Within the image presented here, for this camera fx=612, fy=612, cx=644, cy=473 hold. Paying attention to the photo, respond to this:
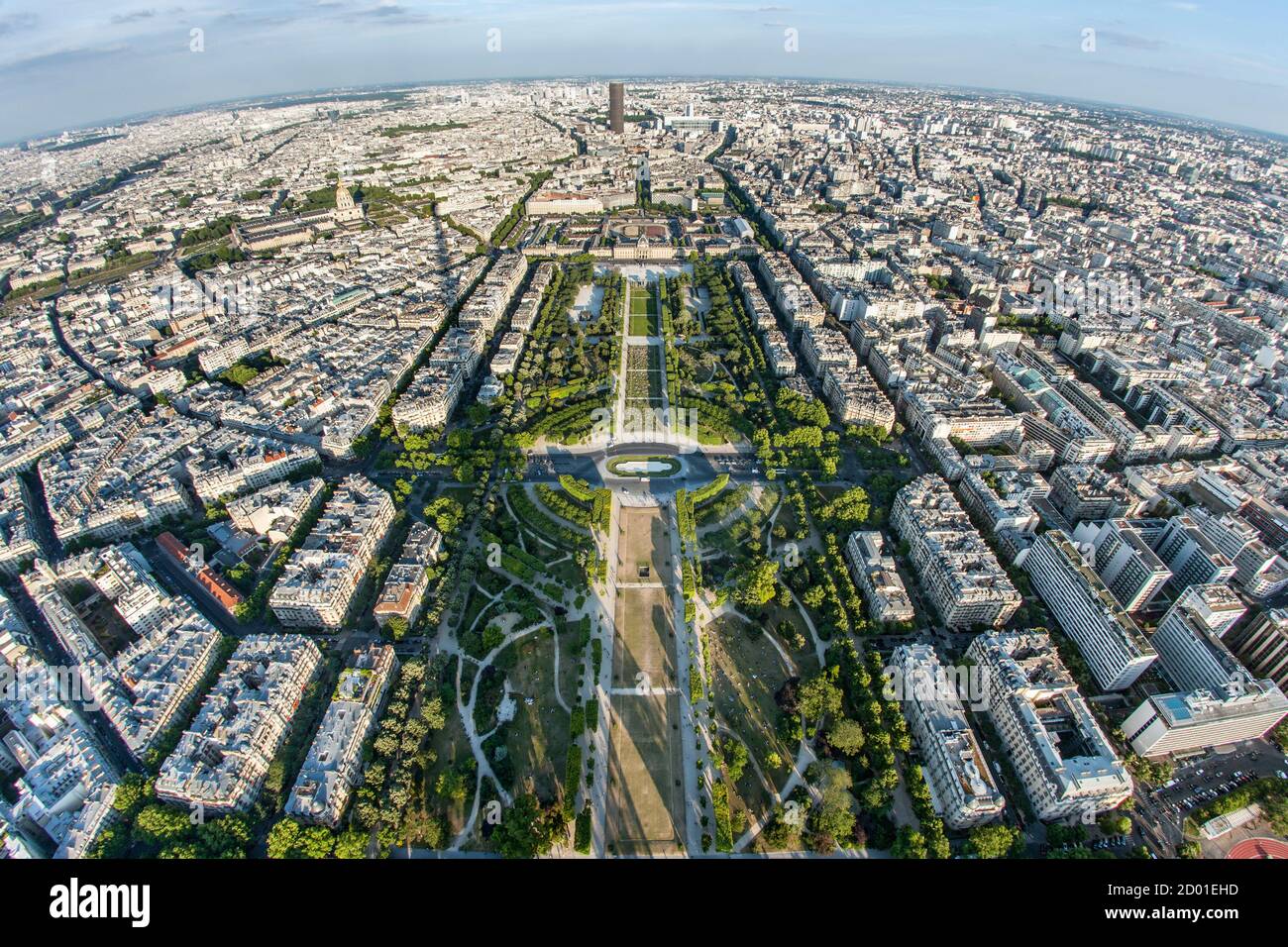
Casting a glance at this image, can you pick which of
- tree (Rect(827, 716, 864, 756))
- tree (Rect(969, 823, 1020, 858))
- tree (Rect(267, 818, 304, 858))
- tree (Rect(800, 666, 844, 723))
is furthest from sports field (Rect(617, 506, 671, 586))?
tree (Rect(267, 818, 304, 858))

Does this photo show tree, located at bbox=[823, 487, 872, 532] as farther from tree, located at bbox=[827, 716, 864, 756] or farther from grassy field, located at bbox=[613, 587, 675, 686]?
tree, located at bbox=[827, 716, 864, 756]

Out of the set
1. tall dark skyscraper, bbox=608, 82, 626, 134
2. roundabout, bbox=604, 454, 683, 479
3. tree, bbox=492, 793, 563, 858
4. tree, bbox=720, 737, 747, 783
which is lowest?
tree, bbox=492, 793, 563, 858

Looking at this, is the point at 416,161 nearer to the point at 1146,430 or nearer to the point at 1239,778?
the point at 1146,430

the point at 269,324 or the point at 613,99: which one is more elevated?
the point at 613,99

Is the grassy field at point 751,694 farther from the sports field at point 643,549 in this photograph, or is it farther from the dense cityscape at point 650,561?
the sports field at point 643,549

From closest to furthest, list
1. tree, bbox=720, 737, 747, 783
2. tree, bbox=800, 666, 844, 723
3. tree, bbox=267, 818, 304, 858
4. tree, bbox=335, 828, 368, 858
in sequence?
tree, bbox=267, 818, 304, 858 → tree, bbox=335, 828, 368, 858 → tree, bbox=720, 737, 747, 783 → tree, bbox=800, 666, 844, 723

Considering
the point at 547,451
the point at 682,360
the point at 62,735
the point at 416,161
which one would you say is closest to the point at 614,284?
the point at 682,360

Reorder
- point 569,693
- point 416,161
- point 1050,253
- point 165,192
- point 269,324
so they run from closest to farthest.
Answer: point 569,693, point 269,324, point 1050,253, point 165,192, point 416,161
